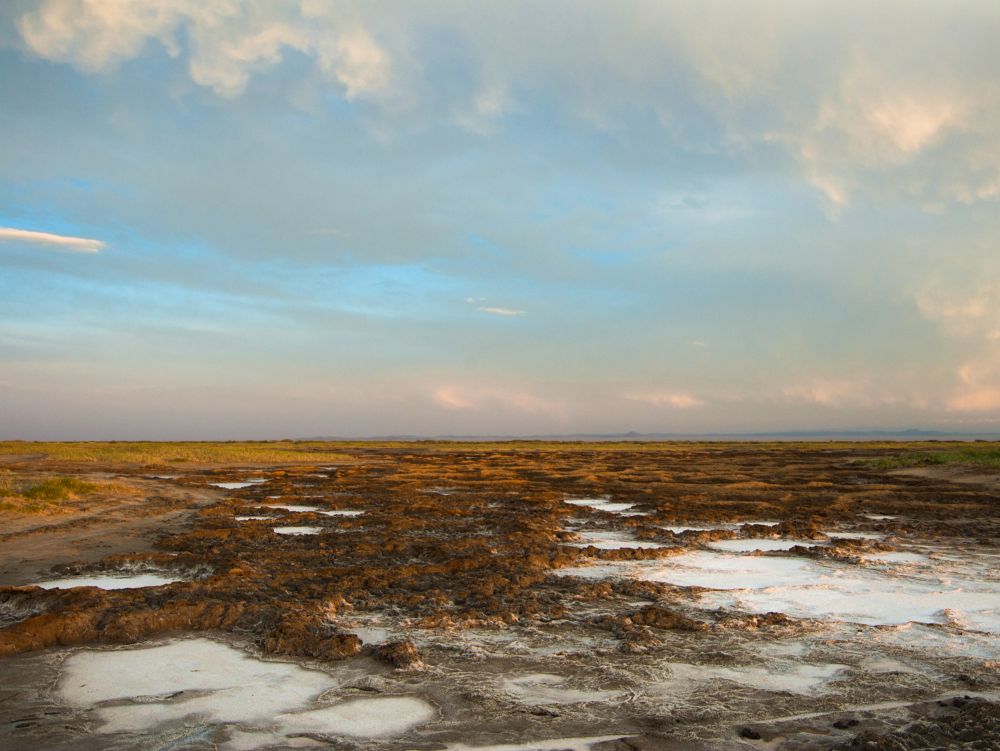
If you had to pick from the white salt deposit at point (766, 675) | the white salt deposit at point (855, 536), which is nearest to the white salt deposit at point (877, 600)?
the white salt deposit at point (766, 675)

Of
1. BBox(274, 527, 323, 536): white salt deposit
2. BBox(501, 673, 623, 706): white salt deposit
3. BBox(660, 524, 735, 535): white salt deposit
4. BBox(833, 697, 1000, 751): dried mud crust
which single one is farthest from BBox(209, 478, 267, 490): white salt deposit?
BBox(833, 697, 1000, 751): dried mud crust

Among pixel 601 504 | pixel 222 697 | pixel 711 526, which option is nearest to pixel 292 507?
pixel 601 504

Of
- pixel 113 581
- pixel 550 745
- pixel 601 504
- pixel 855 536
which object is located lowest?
pixel 601 504

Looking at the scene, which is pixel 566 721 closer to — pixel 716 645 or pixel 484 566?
pixel 716 645

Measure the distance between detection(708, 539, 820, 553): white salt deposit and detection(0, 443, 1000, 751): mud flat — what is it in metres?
0.08

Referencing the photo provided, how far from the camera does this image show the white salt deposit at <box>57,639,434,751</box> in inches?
202

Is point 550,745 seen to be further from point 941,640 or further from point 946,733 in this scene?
point 941,640

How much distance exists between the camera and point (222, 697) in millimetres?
5691

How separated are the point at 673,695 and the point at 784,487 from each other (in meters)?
23.5

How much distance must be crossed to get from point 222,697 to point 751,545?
11.2 m

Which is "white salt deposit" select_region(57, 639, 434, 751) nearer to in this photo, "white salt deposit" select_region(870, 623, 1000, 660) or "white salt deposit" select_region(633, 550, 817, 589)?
"white salt deposit" select_region(870, 623, 1000, 660)

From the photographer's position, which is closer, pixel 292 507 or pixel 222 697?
pixel 222 697

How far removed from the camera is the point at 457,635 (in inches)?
293

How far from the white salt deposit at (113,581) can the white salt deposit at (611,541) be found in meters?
7.52
